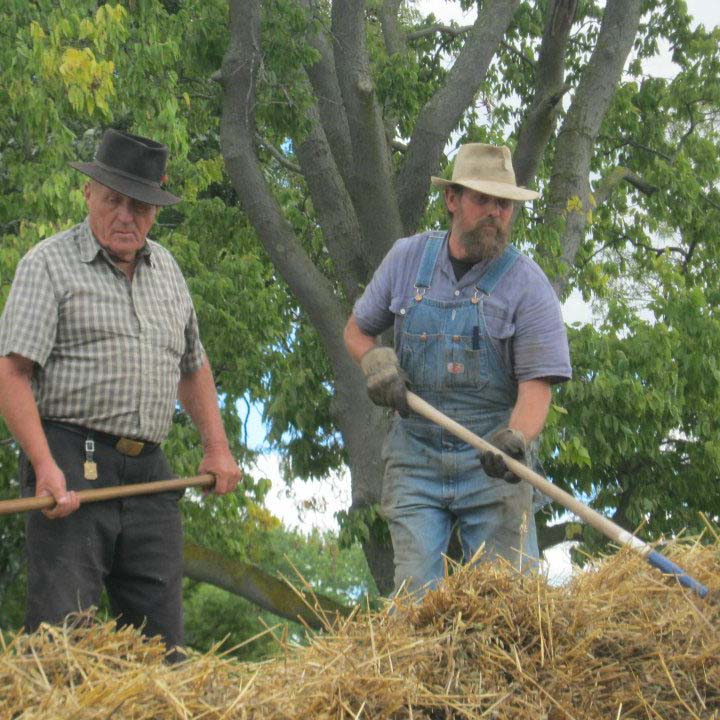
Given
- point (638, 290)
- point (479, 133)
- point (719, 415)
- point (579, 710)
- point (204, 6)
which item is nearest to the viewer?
point (579, 710)

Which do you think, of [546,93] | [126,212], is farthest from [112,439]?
[546,93]

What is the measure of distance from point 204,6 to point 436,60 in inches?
180

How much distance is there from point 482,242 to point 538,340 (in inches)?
15.0

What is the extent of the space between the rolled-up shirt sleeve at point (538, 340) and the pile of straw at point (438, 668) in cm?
113

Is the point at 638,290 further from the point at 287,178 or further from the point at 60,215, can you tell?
the point at 60,215

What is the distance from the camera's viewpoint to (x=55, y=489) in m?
4.37

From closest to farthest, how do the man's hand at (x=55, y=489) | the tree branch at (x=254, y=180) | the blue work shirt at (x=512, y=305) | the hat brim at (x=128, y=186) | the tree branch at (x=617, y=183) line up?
the man's hand at (x=55, y=489) → the hat brim at (x=128, y=186) → the blue work shirt at (x=512, y=305) → the tree branch at (x=254, y=180) → the tree branch at (x=617, y=183)

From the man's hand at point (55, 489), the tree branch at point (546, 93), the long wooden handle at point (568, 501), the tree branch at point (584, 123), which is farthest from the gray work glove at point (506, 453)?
the tree branch at point (584, 123)

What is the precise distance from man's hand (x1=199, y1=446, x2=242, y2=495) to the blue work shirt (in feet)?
2.38

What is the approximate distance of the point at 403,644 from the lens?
11.2 feet

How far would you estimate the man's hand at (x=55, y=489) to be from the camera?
4.37 meters

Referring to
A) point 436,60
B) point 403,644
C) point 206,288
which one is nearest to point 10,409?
point 403,644

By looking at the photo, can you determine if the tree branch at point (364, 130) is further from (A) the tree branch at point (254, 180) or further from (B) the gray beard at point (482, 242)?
(B) the gray beard at point (482, 242)

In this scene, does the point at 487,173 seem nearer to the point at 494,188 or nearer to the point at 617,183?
the point at 494,188
